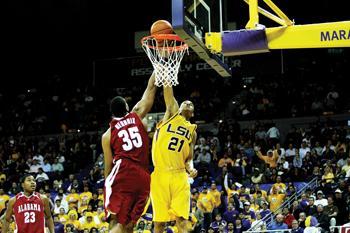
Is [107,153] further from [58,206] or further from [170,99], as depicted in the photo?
[58,206]

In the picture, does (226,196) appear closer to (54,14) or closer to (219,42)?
(219,42)

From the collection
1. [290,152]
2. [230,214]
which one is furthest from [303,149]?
[230,214]

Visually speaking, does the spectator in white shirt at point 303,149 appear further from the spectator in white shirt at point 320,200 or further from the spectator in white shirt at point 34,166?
the spectator in white shirt at point 34,166

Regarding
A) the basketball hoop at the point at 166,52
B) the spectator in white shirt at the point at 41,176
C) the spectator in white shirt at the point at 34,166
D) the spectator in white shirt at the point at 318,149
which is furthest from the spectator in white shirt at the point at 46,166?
the basketball hoop at the point at 166,52

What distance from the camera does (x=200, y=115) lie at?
79.3ft

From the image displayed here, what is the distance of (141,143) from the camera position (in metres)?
6.78

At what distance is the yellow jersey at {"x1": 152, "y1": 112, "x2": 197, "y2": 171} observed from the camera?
328 inches

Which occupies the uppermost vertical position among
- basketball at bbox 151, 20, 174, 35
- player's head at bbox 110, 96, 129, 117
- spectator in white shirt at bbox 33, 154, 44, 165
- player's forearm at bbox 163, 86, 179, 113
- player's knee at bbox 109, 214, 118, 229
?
basketball at bbox 151, 20, 174, 35

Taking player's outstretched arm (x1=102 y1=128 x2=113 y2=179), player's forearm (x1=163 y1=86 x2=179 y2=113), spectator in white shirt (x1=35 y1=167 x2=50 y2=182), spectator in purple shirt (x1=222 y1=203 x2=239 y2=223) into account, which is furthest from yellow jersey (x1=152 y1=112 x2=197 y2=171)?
spectator in white shirt (x1=35 y1=167 x2=50 y2=182)

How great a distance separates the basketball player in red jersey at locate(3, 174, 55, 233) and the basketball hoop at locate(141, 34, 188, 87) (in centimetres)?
300

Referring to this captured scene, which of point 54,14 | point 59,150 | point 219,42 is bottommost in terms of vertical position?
point 59,150

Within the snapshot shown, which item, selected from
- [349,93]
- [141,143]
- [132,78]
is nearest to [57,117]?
[132,78]

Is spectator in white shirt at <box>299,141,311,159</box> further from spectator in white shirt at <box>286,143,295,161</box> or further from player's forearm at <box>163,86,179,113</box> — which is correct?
player's forearm at <box>163,86,179,113</box>

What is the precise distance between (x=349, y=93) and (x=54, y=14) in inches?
526
